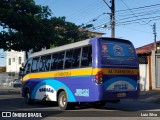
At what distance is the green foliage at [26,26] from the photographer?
103 ft

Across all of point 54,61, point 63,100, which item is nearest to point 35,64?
point 54,61

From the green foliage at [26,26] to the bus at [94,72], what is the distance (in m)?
14.5

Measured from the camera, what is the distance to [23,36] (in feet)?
106

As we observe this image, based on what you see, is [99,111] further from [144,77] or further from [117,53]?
[144,77]

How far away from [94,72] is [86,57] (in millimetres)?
938

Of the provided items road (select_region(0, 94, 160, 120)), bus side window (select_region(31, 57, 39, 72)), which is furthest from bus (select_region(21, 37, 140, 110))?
bus side window (select_region(31, 57, 39, 72))

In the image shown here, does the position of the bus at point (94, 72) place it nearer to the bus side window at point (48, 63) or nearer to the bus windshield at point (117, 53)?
the bus windshield at point (117, 53)

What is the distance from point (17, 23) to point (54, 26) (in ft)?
16.3

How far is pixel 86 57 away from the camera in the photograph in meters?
15.1

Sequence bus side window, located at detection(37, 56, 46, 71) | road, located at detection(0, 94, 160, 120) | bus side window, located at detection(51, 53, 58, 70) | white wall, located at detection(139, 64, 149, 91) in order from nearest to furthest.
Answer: road, located at detection(0, 94, 160, 120), bus side window, located at detection(51, 53, 58, 70), bus side window, located at detection(37, 56, 46, 71), white wall, located at detection(139, 64, 149, 91)

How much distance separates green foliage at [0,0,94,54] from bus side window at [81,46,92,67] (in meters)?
16.4

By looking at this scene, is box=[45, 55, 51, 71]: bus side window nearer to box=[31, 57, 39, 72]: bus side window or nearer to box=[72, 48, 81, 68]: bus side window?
box=[31, 57, 39, 72]: bus side window

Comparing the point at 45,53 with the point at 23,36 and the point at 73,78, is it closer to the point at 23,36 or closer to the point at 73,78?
the point at 73,78

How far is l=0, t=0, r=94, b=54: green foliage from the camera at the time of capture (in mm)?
31297
